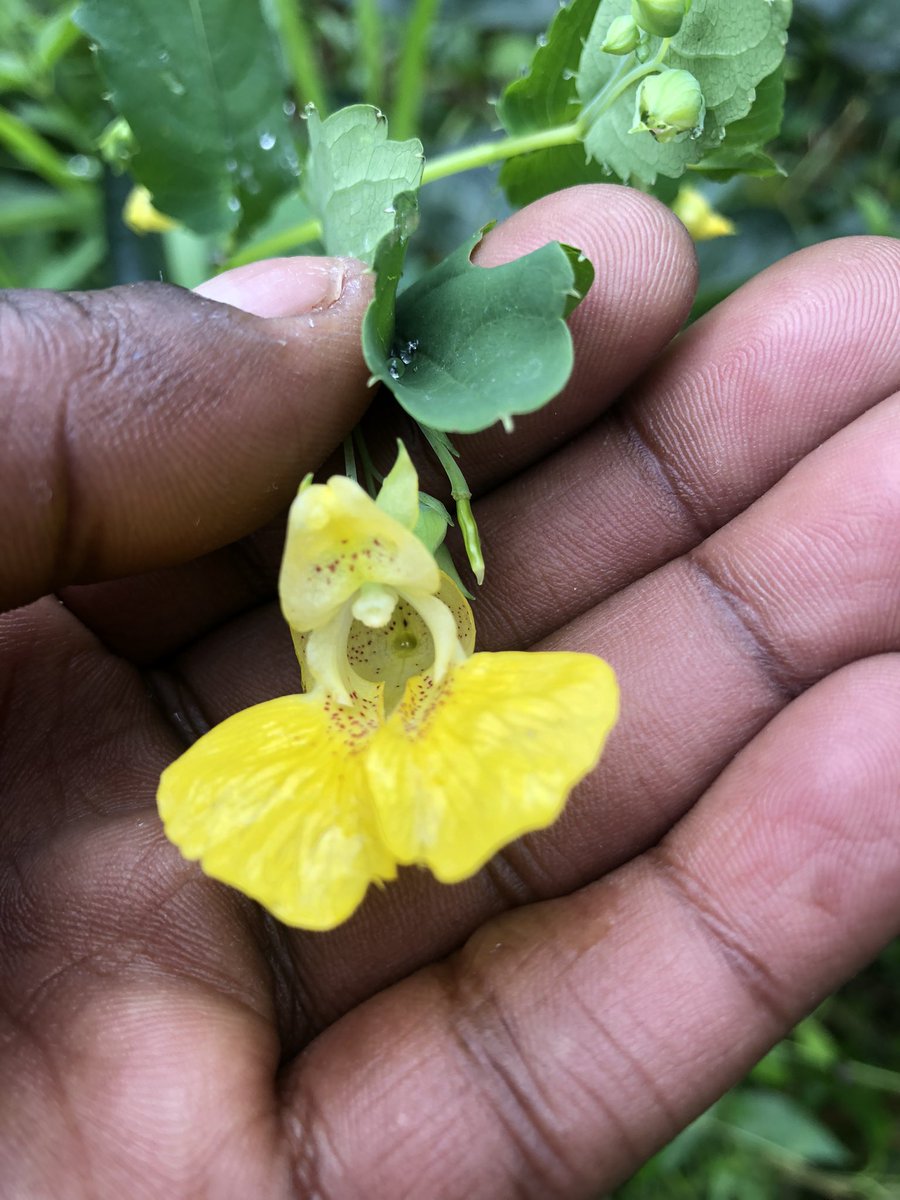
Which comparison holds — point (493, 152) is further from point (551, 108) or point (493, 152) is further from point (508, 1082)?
point (508, 1082)

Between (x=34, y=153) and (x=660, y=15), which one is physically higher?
(x=660, y=15)

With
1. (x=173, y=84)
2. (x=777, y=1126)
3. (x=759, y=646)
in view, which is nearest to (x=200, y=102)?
(x=173, y=84)

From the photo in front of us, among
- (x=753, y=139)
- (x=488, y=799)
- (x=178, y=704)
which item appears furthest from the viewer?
(x=178, y=704)

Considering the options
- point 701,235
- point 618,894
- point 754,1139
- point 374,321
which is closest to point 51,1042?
point 618,894

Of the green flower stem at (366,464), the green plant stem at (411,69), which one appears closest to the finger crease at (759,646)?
the green flower stem at (366,464)

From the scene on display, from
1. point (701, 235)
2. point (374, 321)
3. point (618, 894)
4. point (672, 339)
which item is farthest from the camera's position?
point (701, 235)

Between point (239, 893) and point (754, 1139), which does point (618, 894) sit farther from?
point (754, 1139)

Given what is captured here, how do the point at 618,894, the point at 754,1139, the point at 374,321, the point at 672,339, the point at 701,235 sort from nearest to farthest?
the point at 374,321, the point at 618,894, the point at 672,339, the point at 701,235, the point at 754,1139
